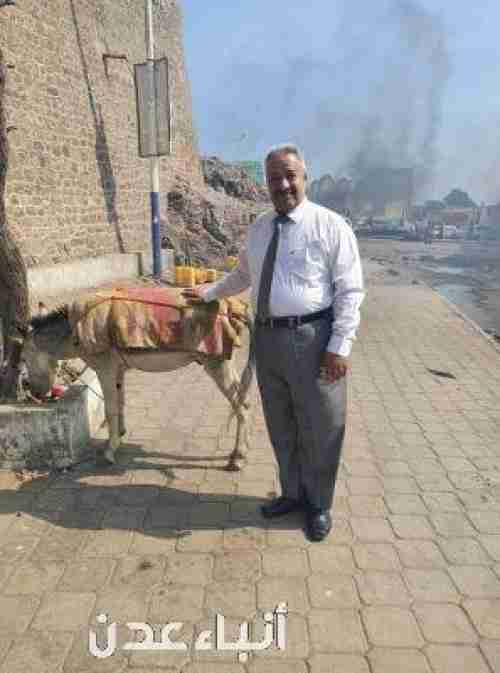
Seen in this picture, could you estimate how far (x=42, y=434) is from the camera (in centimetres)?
432

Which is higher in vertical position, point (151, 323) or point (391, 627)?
point (151, 323)

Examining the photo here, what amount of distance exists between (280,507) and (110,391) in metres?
1.67

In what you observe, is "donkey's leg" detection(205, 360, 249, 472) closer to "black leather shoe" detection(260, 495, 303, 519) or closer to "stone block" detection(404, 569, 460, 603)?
"black leather shoe" detection(260, 495, 303, 519)

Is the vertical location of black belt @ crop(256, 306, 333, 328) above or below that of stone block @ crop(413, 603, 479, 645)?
above

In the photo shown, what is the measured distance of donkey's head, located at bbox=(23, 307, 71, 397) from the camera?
4.31 m

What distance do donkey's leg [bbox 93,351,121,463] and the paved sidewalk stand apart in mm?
187

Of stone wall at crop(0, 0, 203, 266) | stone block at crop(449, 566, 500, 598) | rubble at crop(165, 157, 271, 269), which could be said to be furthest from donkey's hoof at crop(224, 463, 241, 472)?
rubble at crop(165, 157, 271, 269)

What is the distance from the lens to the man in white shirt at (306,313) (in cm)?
312

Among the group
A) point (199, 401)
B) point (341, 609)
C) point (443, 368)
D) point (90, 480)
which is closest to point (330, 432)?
point (341, 609)

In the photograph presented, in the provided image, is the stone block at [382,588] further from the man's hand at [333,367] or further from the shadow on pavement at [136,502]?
the man's hand at [333,367]

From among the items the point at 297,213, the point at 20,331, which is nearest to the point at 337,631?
the point at 297,213

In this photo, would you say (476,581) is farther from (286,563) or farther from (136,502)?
(136,502)

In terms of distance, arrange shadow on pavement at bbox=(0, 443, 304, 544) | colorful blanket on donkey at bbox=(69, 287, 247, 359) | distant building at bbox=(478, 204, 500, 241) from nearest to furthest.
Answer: shadow on pavement at bbox=(0, 443, 304, 544) < colorful blanket on donkey at bbox=(69, 287, 247, 359) < distant building at bbox=(478, 204, 500, 241)

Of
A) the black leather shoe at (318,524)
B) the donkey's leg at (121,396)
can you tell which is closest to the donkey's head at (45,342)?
the donkey's leg at (121,396)
